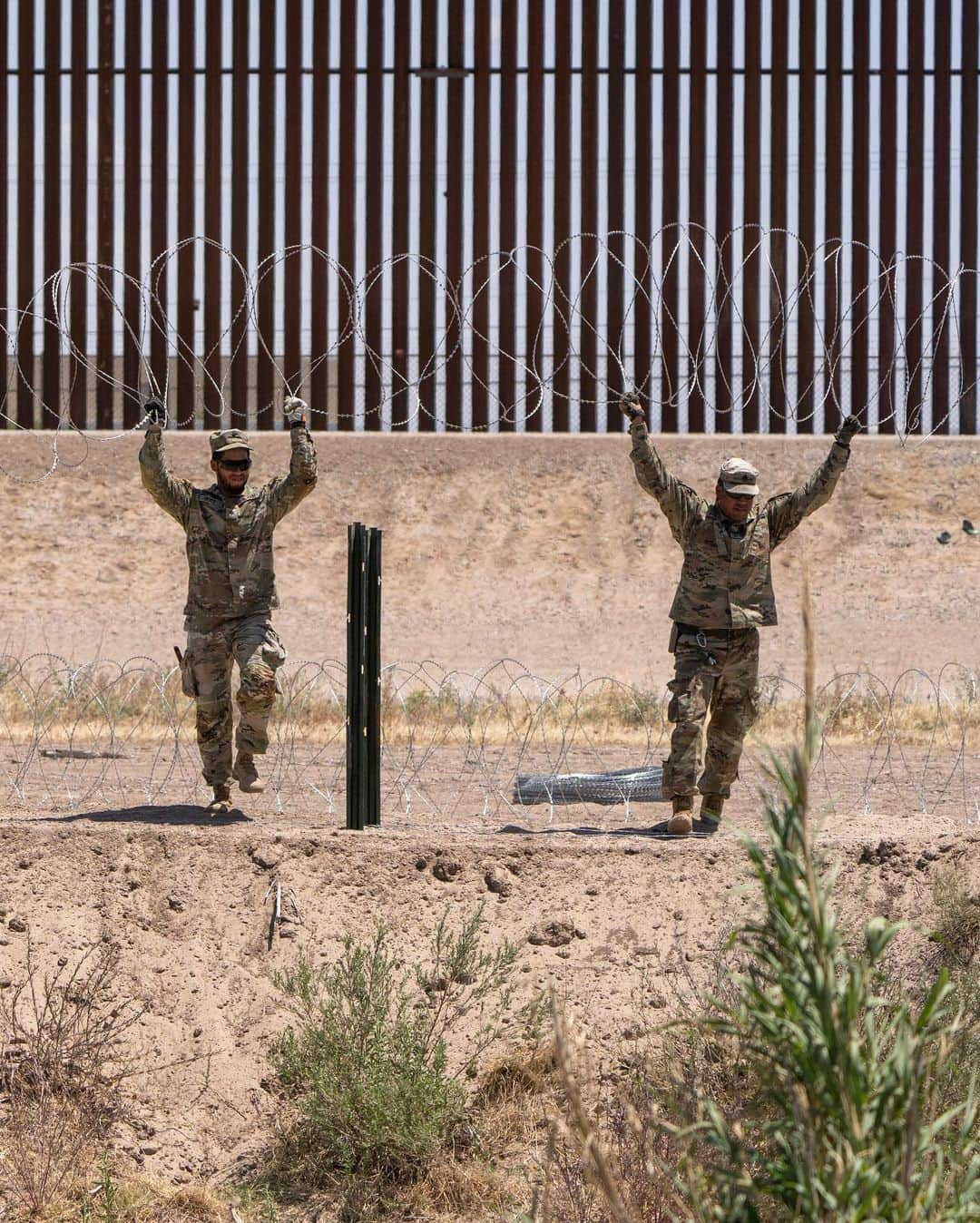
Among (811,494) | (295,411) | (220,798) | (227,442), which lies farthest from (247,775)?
(811,494)

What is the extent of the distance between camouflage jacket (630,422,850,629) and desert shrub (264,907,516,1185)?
1.96 meters

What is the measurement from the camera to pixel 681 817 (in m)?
7.57

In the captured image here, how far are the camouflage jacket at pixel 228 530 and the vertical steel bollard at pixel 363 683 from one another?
0.39 metres

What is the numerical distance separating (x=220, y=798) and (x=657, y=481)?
2.54m

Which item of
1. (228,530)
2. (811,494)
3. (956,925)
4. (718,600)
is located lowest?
(956,925)

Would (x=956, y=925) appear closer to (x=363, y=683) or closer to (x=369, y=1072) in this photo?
(x=369, y=1072)

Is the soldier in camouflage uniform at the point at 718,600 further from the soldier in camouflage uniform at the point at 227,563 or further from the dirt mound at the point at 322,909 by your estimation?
the soldier in camouflage uniform at the point at 227,563

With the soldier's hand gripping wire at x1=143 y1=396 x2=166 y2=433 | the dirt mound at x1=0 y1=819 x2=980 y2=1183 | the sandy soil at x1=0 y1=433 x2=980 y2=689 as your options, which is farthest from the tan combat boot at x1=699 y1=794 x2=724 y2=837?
the sandy soil at x1=0 y1=433 x2=980 y2=689

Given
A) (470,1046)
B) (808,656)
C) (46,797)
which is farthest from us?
(46,797)

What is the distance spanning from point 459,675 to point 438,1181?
11673mm

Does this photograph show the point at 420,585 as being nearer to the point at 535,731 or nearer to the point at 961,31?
the point at 535,731

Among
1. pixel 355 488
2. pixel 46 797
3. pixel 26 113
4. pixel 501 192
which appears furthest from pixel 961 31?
pixel 46 797

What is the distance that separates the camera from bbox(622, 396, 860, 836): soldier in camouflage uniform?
24.9 ft

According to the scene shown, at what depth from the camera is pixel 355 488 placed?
19625mm
